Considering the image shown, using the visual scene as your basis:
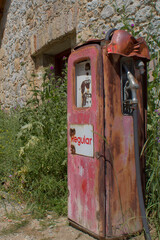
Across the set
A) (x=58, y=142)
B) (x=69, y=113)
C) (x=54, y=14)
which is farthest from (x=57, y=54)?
(x=69, y=113)

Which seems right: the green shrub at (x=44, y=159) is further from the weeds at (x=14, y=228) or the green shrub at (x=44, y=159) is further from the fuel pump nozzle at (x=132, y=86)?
the fuel pump nozzle at (x=132, y=86)

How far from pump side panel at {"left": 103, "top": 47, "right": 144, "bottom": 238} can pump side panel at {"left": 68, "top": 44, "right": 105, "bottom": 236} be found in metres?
0.05

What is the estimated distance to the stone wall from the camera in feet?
10.0

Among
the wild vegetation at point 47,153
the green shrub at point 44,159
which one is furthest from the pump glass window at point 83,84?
the green shrub at point 44,159

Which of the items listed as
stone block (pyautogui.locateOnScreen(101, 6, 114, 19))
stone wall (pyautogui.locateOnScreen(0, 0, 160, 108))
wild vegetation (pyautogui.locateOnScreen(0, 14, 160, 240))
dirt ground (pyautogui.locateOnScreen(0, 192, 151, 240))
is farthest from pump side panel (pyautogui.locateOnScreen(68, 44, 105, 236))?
stone block (pyautogui.locateOnScreen(101, 6, 114, 19))

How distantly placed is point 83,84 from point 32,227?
4.33 ft

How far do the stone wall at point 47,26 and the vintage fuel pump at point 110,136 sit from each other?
900 millimetres

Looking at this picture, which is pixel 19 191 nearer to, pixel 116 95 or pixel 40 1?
pixel 116 95

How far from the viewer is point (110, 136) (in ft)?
6.24

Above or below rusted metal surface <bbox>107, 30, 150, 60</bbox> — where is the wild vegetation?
below

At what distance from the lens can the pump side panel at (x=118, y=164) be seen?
190 centimetres

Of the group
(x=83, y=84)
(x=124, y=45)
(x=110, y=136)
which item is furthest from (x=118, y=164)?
(x=124, y=45)

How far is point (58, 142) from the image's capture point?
2965mm

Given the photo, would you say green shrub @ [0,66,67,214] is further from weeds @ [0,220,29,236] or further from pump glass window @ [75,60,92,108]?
pump glass window @ [75,60,92,108]
